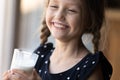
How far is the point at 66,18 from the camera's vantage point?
3.41 feet

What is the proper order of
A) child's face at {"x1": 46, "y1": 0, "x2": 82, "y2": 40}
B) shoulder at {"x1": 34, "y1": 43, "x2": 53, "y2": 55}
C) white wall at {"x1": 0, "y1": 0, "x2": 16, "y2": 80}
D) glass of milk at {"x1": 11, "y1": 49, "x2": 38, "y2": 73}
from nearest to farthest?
1. glass of milk at {"x1": 11, "y1": 49, "x2": 38, "y2": 73}
2. child's face at {"x1": 46, "y1": 0, "x2": 82, "y2": 40}
3. shoulder at {"x1": 34, "y1": 43, "x2": 53, "y2": 55}
4. white wall at {"x1": 0, "y1": 0, "x2": 16, "y2": 80}

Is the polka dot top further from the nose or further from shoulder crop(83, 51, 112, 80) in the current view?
the nose

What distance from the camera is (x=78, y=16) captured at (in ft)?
3.43

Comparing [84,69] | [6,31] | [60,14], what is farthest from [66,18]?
[6,31]

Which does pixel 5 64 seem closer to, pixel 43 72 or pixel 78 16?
pixel 43 72

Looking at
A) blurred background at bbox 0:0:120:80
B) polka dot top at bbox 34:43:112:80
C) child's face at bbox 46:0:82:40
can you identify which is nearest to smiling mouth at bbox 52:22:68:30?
child's face at bbox 46:0:82:40

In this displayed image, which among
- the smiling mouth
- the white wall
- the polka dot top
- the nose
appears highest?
the nose

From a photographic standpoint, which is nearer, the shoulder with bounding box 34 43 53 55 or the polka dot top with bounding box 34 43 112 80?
the polka dot top with bounding box 34 43 112 80

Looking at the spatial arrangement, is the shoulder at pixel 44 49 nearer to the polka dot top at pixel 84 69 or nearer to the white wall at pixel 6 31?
the polka dot top at pixel 84 69

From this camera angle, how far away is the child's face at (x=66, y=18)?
104cm

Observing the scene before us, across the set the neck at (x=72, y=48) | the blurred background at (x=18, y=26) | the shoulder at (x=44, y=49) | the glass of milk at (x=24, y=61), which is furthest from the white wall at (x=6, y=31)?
the glass of milk at (x=24, y=61)

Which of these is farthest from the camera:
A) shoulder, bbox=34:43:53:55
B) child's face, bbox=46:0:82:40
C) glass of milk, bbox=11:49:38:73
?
shoulder, bbox=34:43:53:55

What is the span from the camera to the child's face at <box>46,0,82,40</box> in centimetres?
104

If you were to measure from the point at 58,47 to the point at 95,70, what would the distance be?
A: 148mm
